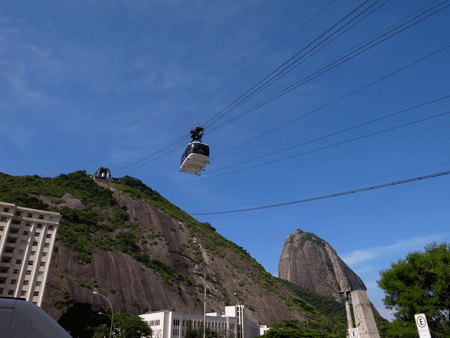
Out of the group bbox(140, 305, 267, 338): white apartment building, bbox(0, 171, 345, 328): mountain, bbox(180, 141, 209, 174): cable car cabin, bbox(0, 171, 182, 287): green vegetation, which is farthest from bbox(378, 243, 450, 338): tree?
bbox(0, 171, 182, 287): green vegetation

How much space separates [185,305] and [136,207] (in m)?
47.6

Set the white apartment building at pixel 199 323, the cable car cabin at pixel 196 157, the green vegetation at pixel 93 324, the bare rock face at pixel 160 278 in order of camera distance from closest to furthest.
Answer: the cable car cabin at pixel 196 157 → the green vegetation at pixel 93 324 → the white apartment building at pixel 199 323 → the bare rock face at pixel 160 278

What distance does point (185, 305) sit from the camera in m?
84.9

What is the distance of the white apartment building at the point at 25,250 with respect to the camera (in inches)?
2613

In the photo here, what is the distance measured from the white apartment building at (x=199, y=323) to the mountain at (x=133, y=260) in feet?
31.3

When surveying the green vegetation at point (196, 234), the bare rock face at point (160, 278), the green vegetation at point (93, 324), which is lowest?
the green vegetation at point (93, 324)

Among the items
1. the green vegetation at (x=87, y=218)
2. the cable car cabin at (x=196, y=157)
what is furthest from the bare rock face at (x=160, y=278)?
the cable car cabin at (x=196, y=157)

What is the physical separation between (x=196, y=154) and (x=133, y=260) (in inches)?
2680

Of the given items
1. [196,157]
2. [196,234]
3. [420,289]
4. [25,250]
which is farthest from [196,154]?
[196,234]

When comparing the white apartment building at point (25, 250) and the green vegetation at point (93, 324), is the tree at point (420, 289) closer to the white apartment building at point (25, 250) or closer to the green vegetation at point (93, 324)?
the green vegetation at point (93, 324)

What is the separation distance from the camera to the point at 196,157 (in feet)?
103

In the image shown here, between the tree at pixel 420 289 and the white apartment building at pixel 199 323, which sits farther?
the white apartment building at pixel 199 323

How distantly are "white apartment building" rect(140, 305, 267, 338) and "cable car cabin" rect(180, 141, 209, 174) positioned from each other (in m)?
35.0

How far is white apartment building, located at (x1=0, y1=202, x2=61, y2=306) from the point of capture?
66.4 metres
